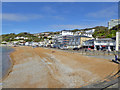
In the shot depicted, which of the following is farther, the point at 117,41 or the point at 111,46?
the point at 111,46

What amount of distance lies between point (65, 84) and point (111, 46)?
117 ft

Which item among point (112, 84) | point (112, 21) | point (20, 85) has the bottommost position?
point (20, 85)

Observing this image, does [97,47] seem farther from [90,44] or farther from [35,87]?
[35,87]

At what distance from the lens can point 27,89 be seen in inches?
271

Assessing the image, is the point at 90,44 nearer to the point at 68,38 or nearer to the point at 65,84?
the point at 68,38

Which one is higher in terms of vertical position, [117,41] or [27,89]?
[117,41]

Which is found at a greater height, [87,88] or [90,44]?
[90,44]

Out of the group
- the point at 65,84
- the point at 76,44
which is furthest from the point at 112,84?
the point at 76,44

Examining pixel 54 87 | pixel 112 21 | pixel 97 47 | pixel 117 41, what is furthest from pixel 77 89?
pixel 112 21

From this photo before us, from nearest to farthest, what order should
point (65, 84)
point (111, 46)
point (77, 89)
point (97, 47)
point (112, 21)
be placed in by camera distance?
point (77, 89) → point (65, 84) → point (111, 46) → point (97, 47) → point (112, 21)

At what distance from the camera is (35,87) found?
280 inches

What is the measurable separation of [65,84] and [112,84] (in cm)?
336

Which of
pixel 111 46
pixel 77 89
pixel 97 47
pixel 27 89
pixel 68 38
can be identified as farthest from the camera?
pixel 68 38

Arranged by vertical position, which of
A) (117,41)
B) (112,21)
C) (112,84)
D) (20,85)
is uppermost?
(112,21)
